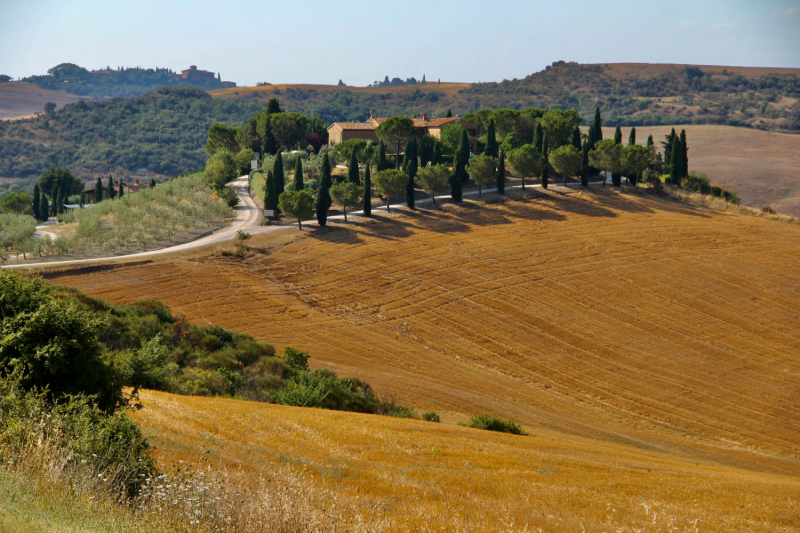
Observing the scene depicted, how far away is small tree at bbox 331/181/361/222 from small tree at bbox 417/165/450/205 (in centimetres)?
952

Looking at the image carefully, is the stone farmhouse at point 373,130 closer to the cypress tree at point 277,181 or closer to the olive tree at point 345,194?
the cypress tree at point 277,181

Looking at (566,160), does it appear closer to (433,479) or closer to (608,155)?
(608,155)

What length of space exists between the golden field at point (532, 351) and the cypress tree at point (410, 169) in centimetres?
278

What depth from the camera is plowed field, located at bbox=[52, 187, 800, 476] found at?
36.0 m

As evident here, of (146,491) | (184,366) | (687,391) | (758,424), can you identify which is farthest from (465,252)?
(146,491)

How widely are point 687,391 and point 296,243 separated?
3760 centimetres

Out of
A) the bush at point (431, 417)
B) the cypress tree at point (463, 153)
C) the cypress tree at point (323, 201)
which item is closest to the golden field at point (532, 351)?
the cypress tree at point (323, 201)

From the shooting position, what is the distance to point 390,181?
72.6m

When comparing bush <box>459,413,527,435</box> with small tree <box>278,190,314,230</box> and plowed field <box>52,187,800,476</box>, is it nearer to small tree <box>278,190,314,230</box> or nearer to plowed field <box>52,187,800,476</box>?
plowed field <box>52,187,800,476</box>

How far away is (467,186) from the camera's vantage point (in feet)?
267

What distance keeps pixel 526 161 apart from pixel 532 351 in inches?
1634

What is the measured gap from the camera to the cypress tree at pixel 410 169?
7231 centimetres

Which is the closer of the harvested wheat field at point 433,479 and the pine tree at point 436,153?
the harvested wheat field at point 433,479

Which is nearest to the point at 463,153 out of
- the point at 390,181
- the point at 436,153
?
the point at 436,153
